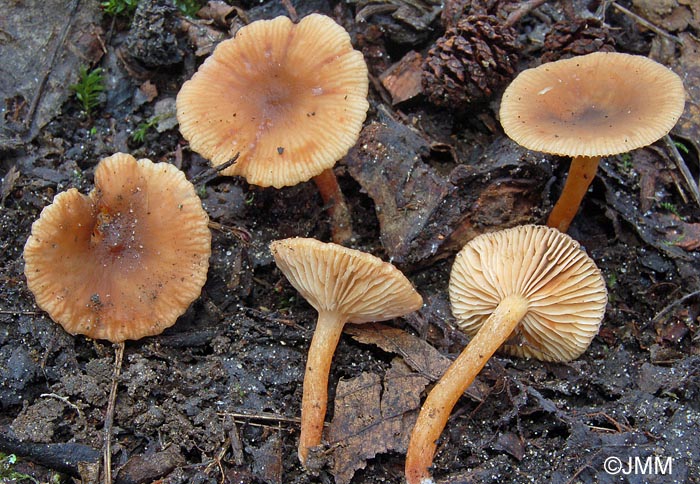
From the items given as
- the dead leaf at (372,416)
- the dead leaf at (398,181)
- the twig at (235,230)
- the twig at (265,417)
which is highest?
the dead leaf at (398,181)

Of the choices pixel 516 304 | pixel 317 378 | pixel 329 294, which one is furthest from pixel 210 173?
pixel 516 304

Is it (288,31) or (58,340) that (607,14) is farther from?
(58,340)

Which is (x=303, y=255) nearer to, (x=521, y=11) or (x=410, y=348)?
(x=410, y=348)

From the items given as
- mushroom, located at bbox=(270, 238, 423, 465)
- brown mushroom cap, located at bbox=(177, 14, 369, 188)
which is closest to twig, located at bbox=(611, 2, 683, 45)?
brown mushroom cap, located at bbox=(177, 14, 369, 188)

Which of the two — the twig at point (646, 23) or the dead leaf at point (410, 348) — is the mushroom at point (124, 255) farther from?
the twig at point (646, 23)

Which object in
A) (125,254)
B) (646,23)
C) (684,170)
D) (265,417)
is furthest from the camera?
(646,23)

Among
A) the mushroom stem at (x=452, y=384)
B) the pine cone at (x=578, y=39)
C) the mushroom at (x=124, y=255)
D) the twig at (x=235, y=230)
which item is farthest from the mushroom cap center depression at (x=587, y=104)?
the mushroom at (x=124, y=255)
